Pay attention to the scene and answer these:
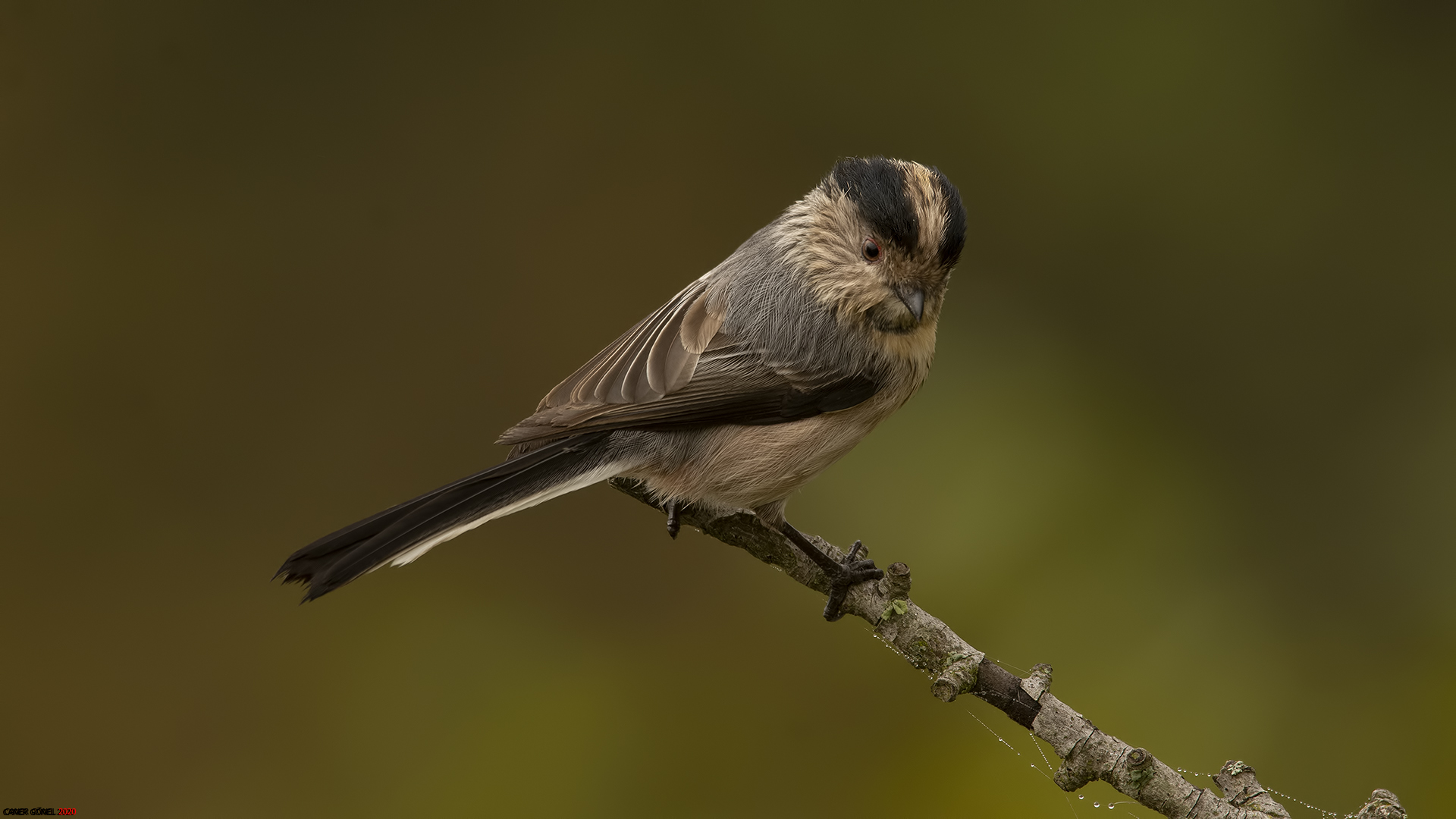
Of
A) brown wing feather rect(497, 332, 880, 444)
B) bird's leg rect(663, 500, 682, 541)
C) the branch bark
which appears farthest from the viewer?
bird's leg rect(663, 500, 682, 541)

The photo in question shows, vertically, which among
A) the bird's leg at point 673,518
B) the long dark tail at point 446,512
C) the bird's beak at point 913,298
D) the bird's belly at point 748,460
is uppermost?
the bird's beak at point 913,298

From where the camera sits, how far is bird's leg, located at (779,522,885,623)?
1779 mm

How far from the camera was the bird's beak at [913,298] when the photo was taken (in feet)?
5.91

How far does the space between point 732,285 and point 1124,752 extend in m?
1.06

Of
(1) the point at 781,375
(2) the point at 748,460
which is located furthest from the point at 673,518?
(1) the point at 781,375

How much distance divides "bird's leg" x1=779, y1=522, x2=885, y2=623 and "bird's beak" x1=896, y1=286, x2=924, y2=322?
0.46 meters

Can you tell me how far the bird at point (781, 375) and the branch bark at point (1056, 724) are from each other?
0.16 metres

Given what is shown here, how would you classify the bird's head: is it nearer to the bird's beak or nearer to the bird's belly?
the bird's beak

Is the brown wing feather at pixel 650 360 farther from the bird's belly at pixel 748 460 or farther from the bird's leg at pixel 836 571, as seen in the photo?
the bird's leg at pixel 836 571

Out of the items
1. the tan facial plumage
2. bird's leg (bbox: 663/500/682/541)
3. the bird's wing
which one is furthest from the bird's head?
bird's leg (bbox: 663/500/682/541)

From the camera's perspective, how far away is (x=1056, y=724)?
57.6 inches

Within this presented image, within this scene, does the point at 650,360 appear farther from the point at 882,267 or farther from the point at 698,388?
the point at 882,267

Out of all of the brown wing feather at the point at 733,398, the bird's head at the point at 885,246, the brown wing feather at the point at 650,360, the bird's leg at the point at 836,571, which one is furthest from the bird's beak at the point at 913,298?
→ the bird's leg at the point at 836,571

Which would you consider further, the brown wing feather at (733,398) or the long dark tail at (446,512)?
the brown wing feather at (733,398)
